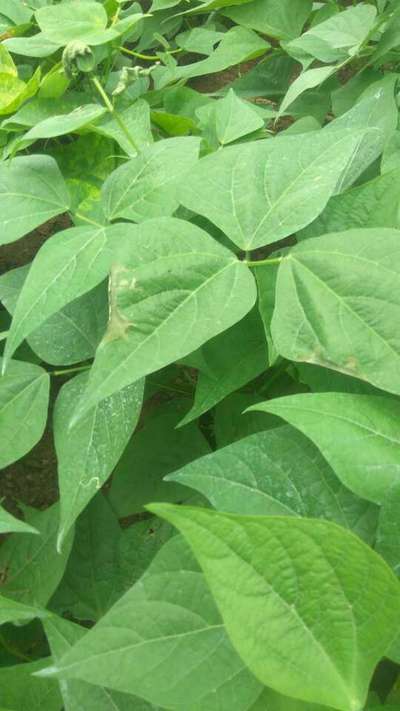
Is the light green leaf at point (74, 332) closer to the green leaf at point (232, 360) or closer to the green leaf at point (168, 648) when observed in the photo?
the green leaf at point (232, 360)

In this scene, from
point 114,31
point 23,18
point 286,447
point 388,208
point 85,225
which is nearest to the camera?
point 286,447

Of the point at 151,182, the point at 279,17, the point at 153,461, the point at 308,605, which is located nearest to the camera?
the point at 308,605

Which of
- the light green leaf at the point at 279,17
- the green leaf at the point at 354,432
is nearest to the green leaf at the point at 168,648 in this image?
the green leaf at the point at 354,432

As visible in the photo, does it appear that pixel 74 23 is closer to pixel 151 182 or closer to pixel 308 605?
pixel 151 182

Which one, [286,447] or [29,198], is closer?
[286,447]

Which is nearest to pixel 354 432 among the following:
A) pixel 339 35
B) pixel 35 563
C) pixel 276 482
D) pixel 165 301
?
Answer: pixel 276 482

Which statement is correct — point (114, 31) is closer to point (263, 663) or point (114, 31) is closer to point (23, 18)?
point (23, 18)

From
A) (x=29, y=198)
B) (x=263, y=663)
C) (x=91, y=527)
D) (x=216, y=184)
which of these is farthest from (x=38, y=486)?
(x=263, y=663)
